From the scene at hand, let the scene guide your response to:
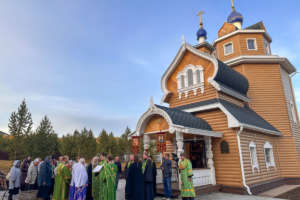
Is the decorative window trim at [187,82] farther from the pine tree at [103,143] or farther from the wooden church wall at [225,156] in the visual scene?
the pine tree at [103,143]

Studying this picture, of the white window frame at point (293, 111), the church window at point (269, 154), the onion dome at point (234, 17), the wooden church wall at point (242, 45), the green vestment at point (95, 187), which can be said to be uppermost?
the onion dome at point (234, 17)

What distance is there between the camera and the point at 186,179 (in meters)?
7.42

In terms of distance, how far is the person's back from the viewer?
24.4ft

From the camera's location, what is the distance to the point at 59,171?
796 cm

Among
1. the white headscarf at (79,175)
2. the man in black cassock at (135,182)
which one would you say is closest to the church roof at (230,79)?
the man in black cassock at (135,182)

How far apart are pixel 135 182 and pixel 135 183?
3 cm

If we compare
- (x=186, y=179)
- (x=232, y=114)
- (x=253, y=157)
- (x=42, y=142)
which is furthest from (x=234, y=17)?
(x=42, y=142)

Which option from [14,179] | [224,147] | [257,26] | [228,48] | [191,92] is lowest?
[14,179]

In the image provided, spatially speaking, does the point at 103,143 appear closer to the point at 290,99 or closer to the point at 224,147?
the point at 290,99

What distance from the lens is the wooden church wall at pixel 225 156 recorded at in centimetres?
991

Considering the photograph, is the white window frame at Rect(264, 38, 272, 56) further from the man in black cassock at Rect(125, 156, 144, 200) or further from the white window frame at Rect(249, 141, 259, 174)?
the man in black cassock at Rect(125, 156, 144, 200)

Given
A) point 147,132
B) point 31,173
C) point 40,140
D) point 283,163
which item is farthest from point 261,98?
point 40,140

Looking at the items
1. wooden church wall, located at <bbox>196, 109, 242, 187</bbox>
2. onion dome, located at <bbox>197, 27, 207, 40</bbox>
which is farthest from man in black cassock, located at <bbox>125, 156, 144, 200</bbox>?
onion dome, located at <bbox>197, 27, 207, 40</bbox>

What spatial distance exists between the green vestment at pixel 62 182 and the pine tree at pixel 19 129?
2837 cm
